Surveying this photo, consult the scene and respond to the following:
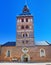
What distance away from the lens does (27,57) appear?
37.9m

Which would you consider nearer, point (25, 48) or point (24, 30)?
point (25, 48)

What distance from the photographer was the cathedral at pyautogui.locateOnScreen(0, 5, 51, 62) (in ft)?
123

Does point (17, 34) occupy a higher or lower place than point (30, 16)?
lower

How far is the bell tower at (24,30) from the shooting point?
3791cm

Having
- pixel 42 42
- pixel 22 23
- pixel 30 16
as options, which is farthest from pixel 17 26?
pixel 42 42

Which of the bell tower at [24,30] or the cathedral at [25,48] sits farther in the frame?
the bell tower at [24,30]

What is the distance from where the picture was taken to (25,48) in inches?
1490

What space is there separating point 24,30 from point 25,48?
3992 millimetres

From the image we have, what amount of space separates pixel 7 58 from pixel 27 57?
443 centimetres

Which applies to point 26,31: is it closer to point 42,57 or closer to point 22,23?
point 22,23

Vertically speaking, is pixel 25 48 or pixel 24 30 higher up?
pixel 24 30

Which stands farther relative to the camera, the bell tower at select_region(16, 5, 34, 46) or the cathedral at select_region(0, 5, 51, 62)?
the bell tower at select_region(16, 5, 34, 46)

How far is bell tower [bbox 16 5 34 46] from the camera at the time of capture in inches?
1492

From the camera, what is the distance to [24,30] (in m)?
38.4
